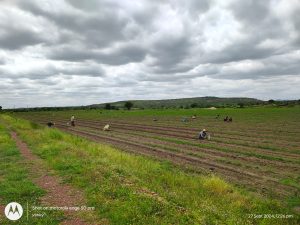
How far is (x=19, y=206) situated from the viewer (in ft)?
29.9

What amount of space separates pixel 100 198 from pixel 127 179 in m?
2.26

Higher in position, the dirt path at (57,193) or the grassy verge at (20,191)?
the grassy verge at (20,191)

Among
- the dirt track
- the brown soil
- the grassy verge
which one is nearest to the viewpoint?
the grassy verge

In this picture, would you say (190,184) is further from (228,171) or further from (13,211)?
(13,211)

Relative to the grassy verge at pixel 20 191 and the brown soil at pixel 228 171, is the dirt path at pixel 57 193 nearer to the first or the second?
the grassy verge at pixel 20 191

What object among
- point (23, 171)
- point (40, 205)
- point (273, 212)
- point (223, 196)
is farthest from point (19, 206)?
point (273, 212)

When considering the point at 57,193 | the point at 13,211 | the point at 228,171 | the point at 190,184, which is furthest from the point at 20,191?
the point at 228,171

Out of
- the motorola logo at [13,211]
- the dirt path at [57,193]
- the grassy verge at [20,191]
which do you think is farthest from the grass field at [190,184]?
the motorola logo at [13,211]

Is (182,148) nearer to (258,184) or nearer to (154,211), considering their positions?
(258,184)

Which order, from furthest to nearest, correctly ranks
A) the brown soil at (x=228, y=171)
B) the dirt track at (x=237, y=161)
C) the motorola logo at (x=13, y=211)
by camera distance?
the dirt track at (x=237, y=161)
the brown soil at (x=228, y=171)
the motorola logo at (x=13, y=211)

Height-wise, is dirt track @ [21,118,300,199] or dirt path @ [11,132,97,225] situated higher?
dirt path @ [11,132,97,225]

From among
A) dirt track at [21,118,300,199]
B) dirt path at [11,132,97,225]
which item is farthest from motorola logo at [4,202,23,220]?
dirt track at [21,118,300,199]

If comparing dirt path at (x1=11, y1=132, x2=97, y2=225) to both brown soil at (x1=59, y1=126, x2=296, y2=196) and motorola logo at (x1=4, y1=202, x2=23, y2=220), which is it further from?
brown soil at (x1=59, y1=126, x2=296, y2=196)

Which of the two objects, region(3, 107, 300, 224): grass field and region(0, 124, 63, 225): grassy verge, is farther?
region(3, 107, 300, 224): grass field
